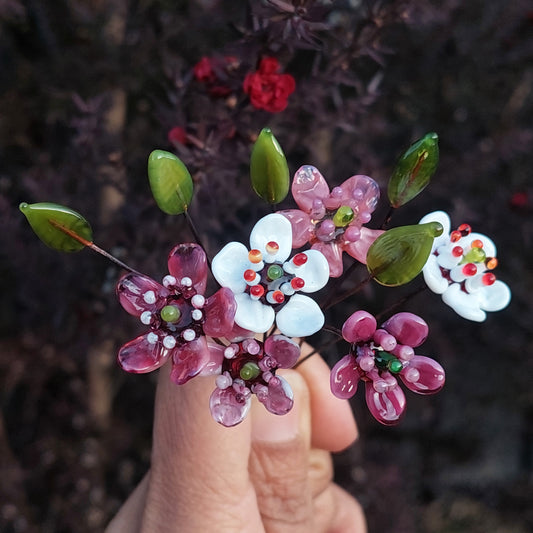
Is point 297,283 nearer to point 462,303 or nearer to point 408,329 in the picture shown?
point 408,329

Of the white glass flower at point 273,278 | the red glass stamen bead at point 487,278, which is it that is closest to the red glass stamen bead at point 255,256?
the white glass flower at point 273,278

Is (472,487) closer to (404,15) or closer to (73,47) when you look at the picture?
(404,15)

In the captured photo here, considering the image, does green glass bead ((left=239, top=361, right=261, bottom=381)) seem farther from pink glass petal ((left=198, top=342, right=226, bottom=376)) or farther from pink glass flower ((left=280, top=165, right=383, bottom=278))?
pink glass flower ((left=280, top=165, right=383, bottom=278))

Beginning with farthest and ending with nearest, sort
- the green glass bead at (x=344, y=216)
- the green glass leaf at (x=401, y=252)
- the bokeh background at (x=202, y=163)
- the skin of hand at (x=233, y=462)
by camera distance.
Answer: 1. the bokeh background at (x=202, y=163)
2. the skin of hand at (x=233, y=462)
3. the green glass bead at (x=344, y=216)
4. the green glass leaf at (x=401, y=252)

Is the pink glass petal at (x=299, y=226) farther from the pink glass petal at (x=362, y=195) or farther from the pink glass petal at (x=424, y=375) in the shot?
the pink glass petal at (x=424, y=375)

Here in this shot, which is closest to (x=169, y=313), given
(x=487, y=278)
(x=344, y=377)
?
(x=344, y=377)

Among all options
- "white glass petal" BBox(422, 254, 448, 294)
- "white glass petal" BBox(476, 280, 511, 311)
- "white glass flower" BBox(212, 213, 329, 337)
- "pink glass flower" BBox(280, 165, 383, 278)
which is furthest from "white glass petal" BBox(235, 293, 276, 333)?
"white glass petal" BBox(476, 280, 511, 311)
